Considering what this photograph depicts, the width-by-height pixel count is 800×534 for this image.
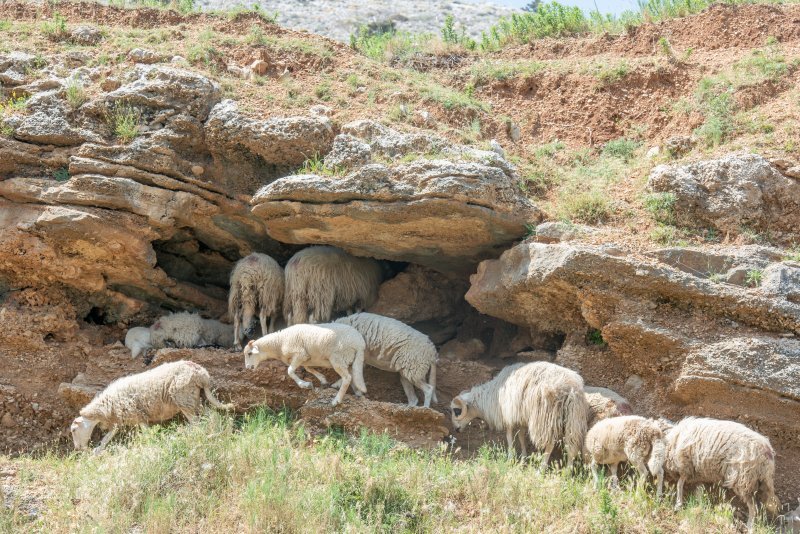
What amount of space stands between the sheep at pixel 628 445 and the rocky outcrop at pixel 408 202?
9.25 feet

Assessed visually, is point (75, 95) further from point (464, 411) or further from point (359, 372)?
point (464, 411)

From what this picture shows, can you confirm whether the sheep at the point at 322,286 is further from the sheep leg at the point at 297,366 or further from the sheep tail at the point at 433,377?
the sheep tail at the point at 433,377

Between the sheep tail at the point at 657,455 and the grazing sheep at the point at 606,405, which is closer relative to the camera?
the sheep tail at the point at 657,455

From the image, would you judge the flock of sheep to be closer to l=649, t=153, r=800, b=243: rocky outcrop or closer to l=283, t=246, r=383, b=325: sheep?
l=283, t=246, r=383, b=325: sheep

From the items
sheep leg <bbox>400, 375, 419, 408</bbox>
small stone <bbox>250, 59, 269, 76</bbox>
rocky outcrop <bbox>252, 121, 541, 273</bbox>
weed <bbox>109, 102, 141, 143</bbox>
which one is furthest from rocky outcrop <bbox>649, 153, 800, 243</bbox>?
weed <bbox>109, 102, 141, 143</bbox>

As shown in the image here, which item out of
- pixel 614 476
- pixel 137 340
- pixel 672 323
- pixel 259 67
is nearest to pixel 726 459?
pixel 614 476

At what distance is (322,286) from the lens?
11.5 metres

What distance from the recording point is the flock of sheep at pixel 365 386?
826cm

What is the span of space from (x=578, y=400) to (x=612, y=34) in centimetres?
875

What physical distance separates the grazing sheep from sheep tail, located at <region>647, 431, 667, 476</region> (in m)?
0.69

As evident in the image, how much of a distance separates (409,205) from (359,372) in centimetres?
207

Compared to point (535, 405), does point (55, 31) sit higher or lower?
higher

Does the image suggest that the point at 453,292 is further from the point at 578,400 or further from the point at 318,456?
the point at 318,456

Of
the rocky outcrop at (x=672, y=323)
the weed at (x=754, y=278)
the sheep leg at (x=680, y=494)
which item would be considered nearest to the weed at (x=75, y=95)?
the rocky outcrop at (x=672, y=323)
